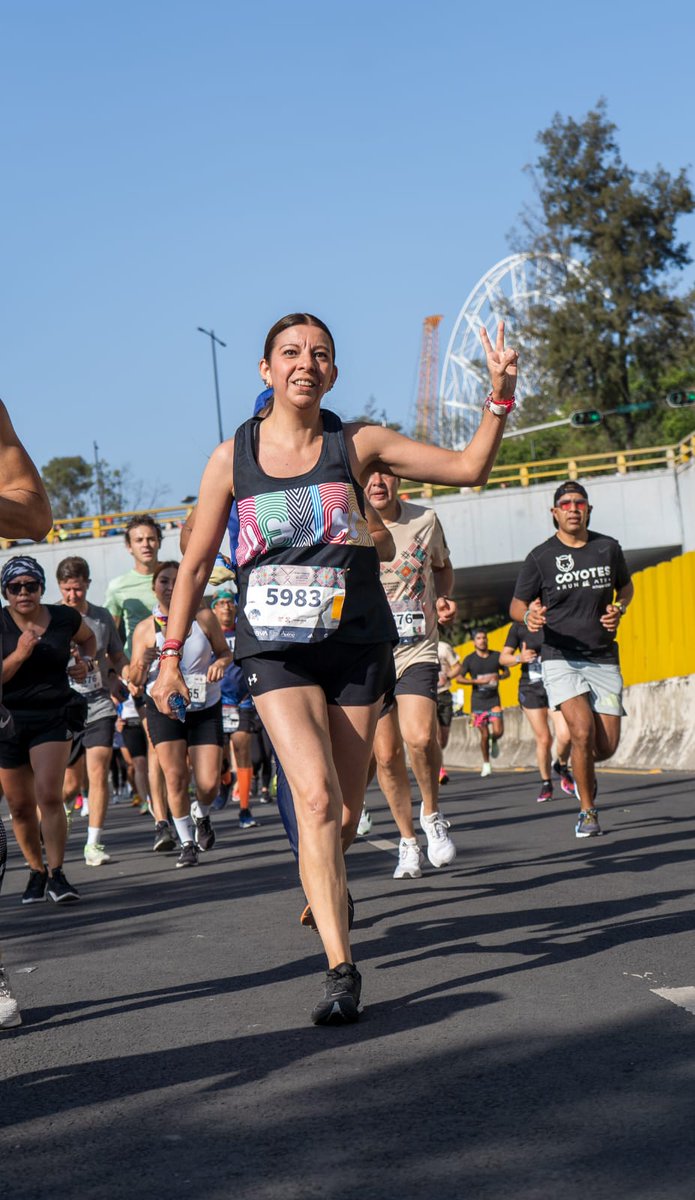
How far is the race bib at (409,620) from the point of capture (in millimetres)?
9375

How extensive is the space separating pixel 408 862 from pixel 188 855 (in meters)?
2.58

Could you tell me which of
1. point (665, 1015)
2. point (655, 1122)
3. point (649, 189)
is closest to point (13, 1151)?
point (655, 1122)

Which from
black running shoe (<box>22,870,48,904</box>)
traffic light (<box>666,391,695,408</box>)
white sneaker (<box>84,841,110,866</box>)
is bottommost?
white sneaker (<box>84,841,110,866</box>)

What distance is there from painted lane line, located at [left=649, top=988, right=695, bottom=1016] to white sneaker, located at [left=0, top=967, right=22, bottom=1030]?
1905mm

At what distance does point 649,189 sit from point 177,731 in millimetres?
55928

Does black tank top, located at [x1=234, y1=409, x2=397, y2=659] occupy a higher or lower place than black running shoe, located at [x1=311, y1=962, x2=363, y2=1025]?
higher

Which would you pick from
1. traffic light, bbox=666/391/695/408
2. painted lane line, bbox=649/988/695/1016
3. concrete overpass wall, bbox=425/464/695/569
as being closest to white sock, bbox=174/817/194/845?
painted lane line, bbox=649/988/695/1016

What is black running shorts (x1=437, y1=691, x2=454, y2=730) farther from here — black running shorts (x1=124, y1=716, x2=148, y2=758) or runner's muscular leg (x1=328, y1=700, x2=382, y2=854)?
runner's muscular leg (x1=328, y1=700, x2=382, y2=854)

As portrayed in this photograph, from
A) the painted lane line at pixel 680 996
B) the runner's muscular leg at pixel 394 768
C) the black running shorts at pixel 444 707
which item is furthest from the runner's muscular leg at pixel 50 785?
the black running shorts at pixel 444 707

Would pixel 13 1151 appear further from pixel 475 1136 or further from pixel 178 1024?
pixel 178 1024

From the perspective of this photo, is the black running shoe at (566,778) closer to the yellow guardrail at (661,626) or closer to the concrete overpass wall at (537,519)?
the yellow guardrail at (661,626)

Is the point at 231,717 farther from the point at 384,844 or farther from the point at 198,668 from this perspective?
the point at 384,844

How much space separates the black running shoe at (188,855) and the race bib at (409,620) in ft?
8.66

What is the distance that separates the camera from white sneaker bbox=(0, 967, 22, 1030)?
529 centimetres
